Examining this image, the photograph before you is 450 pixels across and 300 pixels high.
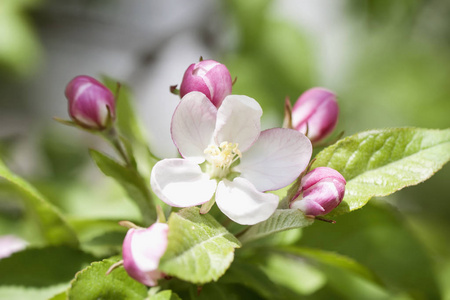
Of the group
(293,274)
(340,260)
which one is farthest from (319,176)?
(293,274)

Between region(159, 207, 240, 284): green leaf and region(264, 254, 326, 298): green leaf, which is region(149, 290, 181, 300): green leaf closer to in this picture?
region(159, 207, 240, 284): green leaf

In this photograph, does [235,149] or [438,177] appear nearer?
[235,149]

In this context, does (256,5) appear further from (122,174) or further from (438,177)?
(438,177)

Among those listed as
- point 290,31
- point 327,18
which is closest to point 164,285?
point 290,31

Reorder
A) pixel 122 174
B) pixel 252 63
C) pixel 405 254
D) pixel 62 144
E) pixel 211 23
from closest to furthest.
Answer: pixel 122 174 < pixel 405 254 < pixel 252 63 < pixel 62 144 < pixel 211 23

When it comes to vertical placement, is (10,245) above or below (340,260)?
below

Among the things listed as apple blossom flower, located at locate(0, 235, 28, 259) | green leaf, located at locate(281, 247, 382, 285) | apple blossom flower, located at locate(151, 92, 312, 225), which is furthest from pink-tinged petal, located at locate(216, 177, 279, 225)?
apple blossom flower, located at locate(0, 235, 28, 259)

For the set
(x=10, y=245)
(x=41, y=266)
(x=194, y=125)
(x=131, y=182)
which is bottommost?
(x=10, y=245)

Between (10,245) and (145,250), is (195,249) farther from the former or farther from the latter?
(10,245)
